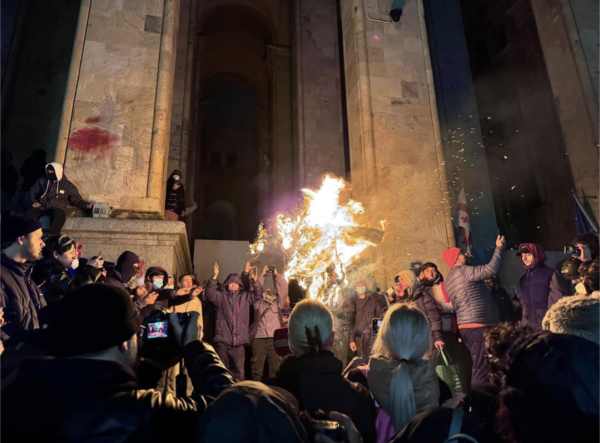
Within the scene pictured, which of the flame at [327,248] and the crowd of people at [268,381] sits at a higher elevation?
the flame at [327,248]

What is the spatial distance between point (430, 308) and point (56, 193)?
507cm

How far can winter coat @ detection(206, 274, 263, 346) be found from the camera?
19.1 feet

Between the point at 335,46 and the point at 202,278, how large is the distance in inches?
349

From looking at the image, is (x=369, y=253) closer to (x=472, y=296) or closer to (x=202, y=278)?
(x=472, y=296)

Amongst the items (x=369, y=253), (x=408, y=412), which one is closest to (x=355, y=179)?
(x=369, y=253)

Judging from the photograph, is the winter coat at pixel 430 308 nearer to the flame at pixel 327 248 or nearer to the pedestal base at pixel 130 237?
the flame at pixel 327 248

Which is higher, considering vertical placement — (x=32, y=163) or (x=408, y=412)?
(x=32, y=163)

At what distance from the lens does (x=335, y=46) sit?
1395cm

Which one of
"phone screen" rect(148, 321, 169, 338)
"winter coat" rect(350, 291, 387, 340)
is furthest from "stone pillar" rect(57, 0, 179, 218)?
"phone screen" rect(148, 321, 169, 338)

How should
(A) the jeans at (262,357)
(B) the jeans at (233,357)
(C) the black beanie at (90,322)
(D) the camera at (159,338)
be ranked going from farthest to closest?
(A) the jeans at (262,357), (B) the jeans at (233,357), (D) the camera at (159,338), (C) the black beanie at (90,322)

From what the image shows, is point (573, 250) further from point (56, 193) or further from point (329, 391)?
point (56, 193)

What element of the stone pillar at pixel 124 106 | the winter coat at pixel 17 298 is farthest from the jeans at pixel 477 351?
the stone pillar at pixel 124 106

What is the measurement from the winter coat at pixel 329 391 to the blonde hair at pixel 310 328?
0.06 metres

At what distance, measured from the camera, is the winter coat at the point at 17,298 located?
295 cm
